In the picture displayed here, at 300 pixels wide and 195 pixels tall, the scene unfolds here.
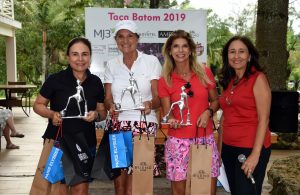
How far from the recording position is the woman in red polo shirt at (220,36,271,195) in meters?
2.42

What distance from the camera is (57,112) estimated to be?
2.58 m

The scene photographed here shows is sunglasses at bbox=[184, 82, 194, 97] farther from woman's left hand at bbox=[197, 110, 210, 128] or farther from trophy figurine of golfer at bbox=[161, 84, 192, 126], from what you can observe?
woman's left hand at bbox=[197, 110, 210, 128]

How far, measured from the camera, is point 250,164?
241cm

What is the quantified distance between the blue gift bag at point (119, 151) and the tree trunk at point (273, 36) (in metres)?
3.25

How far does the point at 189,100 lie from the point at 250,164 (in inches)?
22.7

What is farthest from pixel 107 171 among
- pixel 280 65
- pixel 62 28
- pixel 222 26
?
pixel 222 26

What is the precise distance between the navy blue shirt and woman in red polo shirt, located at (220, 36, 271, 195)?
35.5 inches

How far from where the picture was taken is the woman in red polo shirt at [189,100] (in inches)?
105

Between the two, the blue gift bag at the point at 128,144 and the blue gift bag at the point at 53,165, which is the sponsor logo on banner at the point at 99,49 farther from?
the blue gift bag at the point at 53,165

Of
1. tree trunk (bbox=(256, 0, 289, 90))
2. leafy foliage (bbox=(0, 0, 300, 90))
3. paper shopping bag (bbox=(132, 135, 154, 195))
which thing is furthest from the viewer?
leafy foliage (bbox=(0, 0, 300, 90))

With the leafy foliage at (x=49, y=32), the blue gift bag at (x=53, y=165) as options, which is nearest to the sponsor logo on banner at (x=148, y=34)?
the blue gift bag at (x=53, y=165)

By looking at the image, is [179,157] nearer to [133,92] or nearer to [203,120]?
[203,120]

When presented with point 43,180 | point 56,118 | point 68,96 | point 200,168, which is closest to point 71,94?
point 68,96

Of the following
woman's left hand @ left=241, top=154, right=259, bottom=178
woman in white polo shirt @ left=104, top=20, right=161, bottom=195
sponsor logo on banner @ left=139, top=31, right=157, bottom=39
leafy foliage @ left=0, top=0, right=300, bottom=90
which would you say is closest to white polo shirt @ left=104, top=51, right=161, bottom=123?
woman in white polo shirt @ left=104, top=20, right=161, bottom=195
